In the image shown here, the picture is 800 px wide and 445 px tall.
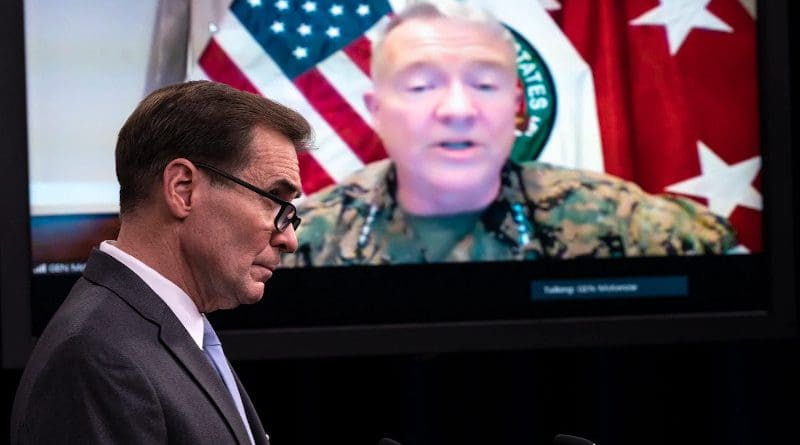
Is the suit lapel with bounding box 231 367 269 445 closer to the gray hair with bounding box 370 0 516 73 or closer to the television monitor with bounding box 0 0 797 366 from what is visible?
the television monitor with bounding box 0 0 797 366

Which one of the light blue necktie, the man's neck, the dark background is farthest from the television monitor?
the light blue necktie

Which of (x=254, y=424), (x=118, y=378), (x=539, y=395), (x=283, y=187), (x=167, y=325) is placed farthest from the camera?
(x=539, y=395)

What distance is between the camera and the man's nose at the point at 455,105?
9.71ft

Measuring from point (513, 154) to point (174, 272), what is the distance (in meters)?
1.59

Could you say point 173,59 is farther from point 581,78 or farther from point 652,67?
point 652,67

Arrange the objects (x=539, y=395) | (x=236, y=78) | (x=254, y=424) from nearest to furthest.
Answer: (x=254, y=424), (x=236, y=78), (x=539, y=395)

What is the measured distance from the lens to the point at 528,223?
298 cm

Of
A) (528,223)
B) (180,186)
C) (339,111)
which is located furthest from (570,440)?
(339,111)

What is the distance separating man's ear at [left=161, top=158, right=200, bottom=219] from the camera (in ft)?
4.85

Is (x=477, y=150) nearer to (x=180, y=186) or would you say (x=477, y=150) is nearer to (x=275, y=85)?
(x=275, y=85)

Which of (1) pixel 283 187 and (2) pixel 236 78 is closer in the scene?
(1) pixel 283 187

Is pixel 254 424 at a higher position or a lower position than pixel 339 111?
lower

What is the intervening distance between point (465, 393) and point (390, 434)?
9.4 inches

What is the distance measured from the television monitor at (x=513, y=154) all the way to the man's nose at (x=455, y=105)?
15 cm
